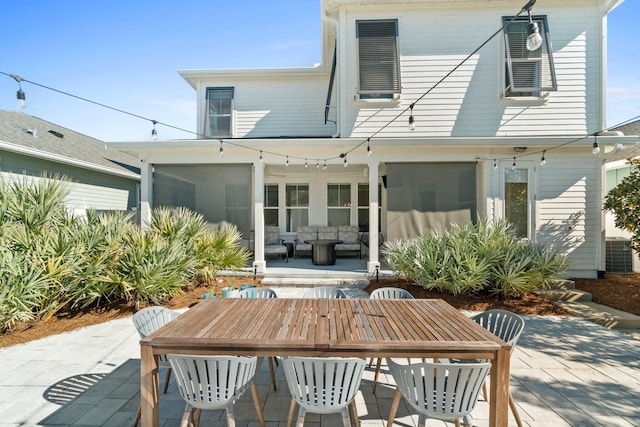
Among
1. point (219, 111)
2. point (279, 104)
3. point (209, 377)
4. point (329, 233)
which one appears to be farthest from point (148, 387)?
point (219, 111)

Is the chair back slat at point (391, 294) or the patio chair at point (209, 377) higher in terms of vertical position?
the chair back slat at point (391, 294)

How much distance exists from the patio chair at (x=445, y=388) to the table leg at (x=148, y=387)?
68.4 inches

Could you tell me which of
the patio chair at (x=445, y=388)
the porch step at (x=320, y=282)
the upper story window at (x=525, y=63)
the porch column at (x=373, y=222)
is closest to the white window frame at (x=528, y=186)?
the upper story window at (x=525, y=63)

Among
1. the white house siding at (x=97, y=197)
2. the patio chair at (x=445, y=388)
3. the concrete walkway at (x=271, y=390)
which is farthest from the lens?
the white house siding at (x=97, y=197)

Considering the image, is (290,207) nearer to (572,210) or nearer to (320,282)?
(320,282)

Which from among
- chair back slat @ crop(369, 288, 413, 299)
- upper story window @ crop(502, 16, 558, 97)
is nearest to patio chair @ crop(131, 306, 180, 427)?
chair back slat @ crop(369, 288, 413, 299)

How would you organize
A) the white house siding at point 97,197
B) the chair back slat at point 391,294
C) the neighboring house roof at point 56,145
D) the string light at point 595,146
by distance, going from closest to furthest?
the chair back slat at point 391,294, the string light at point 595,146, the neighboring house roof at point 56,145, the white house siding at point 97,197

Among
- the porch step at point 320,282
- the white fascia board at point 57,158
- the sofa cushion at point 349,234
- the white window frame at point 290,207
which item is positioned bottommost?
the porch step at point 320,282

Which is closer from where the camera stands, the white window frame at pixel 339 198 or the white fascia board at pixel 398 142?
the white fascia board at pixel 398 142

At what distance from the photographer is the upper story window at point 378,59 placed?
724cm

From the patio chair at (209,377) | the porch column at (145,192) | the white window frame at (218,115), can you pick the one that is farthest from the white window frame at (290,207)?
the patio chair at (209,377)

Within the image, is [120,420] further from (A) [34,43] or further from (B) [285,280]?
(A) [34,43]

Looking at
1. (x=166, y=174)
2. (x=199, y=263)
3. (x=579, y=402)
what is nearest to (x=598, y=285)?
(x=579, y=402)

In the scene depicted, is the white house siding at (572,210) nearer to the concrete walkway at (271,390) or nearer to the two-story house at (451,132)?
the two-story house at (451,132)
